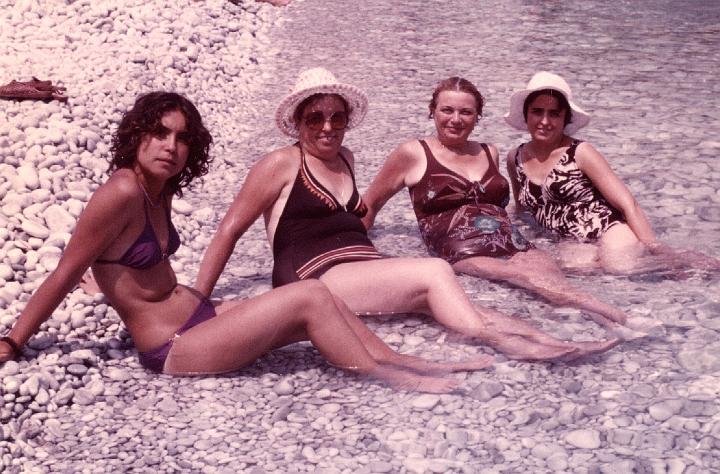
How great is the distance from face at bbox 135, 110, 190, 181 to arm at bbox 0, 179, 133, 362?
0.22 m

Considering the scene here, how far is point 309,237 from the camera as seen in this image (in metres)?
6.20

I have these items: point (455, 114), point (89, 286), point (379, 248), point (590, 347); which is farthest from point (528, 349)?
point (89, 286)

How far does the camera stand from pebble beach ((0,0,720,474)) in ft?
16.2

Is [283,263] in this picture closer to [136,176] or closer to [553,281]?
[136,176]

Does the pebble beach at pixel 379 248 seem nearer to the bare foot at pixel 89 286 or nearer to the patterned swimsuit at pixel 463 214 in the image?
the bare foot at pixel 89 286

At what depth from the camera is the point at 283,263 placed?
6188mm

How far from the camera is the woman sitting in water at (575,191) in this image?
7227 millimetres

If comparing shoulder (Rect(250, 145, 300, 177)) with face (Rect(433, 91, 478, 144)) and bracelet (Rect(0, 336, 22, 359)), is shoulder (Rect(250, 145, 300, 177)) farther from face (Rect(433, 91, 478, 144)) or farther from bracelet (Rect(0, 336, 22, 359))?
bracelet (Rect(0, 336, 22, 359))

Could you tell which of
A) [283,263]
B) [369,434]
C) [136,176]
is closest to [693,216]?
[283,263]

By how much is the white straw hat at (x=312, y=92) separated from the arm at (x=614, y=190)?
1.90 m

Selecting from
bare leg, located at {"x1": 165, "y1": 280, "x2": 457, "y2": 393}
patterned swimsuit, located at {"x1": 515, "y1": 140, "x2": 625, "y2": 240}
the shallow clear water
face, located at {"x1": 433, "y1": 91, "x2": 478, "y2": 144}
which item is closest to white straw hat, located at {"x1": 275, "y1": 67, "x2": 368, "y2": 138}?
face, located at {"x1": 433, "y1": 91, "x2": 478, "y2": 144}

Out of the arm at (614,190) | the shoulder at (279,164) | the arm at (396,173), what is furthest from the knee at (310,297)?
the arm at (614,190)

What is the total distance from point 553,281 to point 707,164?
3738mm

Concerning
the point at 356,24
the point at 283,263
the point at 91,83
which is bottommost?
the point at 283,263
